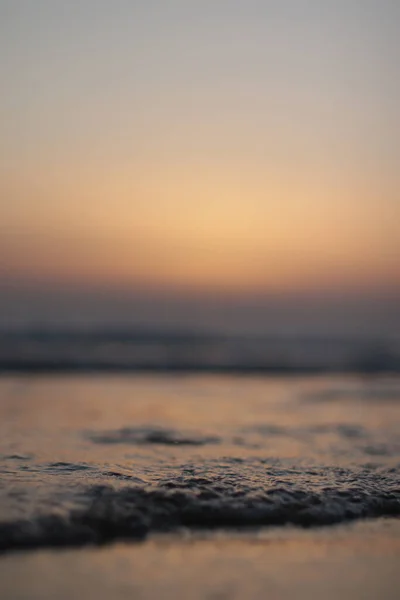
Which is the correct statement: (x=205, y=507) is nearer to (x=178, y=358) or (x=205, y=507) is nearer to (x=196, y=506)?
(x=196, y=506)

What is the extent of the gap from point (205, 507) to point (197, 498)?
0.09 meters

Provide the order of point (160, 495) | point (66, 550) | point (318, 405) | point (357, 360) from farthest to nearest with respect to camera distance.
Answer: point (357, 360)
point (318, 405)
point (160, 495)
point (66, 550)

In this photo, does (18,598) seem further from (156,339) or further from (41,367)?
(156,339)

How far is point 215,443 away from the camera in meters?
4.72

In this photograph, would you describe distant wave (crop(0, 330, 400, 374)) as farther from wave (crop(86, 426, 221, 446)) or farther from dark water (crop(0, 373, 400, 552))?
wave (crop(86, 426, 221, 446))

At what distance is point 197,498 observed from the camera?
3.20m

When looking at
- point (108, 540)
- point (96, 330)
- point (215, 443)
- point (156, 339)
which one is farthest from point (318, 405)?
point (96, 330)

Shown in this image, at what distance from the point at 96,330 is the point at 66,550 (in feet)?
71.5

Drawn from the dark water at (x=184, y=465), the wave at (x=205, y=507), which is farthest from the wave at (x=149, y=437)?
the wave at (x=205, y=507)

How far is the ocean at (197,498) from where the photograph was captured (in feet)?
8.00

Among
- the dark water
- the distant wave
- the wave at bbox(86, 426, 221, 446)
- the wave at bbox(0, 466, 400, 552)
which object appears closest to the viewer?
the wave at bbox(0, 466, 400, 552)

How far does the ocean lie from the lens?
8.00ft

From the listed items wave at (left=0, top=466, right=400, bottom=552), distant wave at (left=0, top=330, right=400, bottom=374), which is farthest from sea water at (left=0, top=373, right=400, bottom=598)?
distant wave at (left=0, top=330, right=400, bottom=374)

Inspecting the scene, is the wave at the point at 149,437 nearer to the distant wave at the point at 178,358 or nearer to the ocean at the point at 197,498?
the ocean at the point at 197,498
